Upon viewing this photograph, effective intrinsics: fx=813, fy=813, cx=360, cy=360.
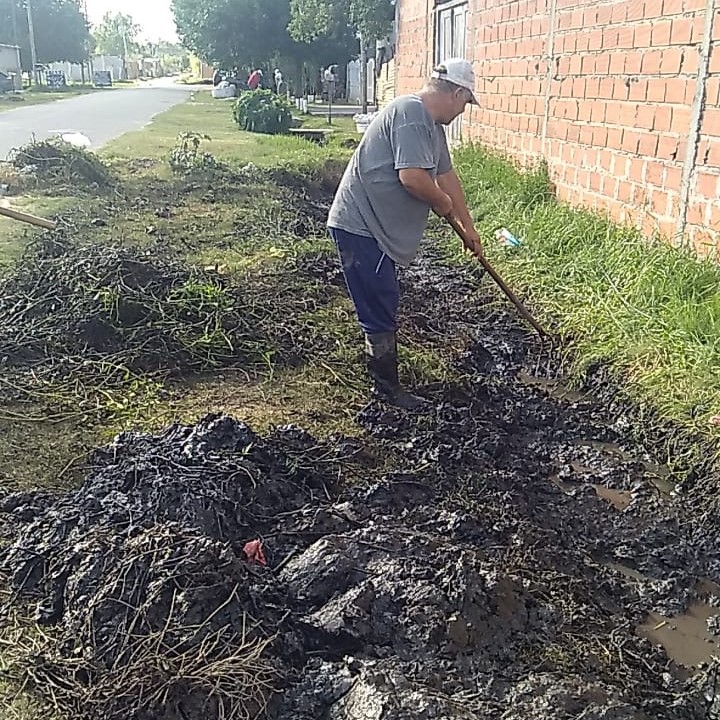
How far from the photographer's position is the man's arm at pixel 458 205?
180 inches

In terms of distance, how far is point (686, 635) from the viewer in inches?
116

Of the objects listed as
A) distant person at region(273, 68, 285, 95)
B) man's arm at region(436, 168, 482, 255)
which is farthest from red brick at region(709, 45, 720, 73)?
distant person at region(273, 68, 285, 95)

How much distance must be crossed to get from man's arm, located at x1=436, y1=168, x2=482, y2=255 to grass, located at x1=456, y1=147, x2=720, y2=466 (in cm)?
103

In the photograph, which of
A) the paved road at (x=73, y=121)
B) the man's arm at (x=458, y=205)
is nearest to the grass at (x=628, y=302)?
the man's arm at (x=458, y=205)

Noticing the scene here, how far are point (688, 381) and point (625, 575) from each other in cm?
137

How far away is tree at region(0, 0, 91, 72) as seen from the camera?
5000cm

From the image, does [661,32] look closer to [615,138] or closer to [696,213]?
[615,138]

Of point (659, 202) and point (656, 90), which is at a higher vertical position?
point (656, 90)

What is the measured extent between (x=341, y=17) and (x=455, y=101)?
22.0 m

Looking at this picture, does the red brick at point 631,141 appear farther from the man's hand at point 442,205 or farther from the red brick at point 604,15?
the man's hand at point 442,205

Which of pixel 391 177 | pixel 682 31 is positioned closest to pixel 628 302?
Result: pixel 682 31

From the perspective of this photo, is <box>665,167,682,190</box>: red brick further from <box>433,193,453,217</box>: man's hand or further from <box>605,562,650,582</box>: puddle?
<box>605,562,650,582</box>: puddle

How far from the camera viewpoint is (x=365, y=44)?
23016mm

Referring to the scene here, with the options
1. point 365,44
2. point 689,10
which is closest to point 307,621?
point 689,10
